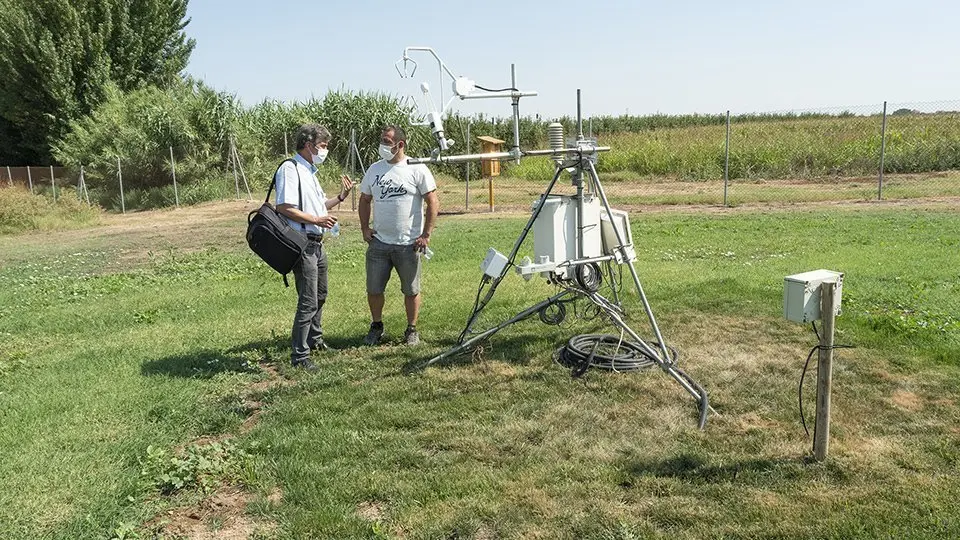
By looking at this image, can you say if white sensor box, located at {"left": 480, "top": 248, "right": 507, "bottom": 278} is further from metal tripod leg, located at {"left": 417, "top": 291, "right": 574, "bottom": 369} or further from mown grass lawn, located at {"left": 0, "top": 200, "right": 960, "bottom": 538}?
mown grass lawn, located at {"left": 0, "top": 200, "right": 960, "bottom": 538}

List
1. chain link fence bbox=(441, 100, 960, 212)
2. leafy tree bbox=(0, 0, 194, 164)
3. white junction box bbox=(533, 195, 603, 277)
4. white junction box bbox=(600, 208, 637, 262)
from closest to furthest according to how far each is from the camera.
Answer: white junction box bbox=(533, 195, 603, 277) < white junction box bbox=(600, 208, 637, 262) < chain link fence bbox=(441, 100, 960, 212) < leafy tree bbox=(0, 0, 194, 164)

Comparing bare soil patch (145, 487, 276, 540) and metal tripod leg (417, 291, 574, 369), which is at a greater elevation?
metal tripod leg (417, 291, 574, 369)

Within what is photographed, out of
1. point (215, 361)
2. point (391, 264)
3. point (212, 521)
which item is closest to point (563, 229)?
point (391, 264)

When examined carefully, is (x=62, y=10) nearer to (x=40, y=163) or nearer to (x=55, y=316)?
(x=40, y=163)

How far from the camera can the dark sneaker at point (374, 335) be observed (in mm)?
5918

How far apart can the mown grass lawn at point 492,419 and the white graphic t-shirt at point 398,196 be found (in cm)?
97

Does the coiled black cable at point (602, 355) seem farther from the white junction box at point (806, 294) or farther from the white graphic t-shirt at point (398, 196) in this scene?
the white graphic t-shirt at point (398, 196)

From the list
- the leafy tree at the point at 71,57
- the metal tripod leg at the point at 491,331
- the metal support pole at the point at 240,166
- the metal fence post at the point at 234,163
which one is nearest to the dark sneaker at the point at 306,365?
the metal tripod leg at the point at 491,331

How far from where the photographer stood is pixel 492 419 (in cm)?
424

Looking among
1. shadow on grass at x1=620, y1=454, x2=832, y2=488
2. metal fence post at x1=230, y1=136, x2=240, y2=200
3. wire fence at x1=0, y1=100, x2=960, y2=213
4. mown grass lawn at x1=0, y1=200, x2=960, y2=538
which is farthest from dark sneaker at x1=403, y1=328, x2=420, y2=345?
metal fence post at x1=230, y1=136, x2=240, y2=200

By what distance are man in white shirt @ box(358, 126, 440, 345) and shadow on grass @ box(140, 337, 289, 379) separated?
32.8 inches

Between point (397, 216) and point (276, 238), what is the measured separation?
102 cm

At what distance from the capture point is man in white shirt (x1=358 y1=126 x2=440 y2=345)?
5.55 metres

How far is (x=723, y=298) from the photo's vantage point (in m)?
6.77
